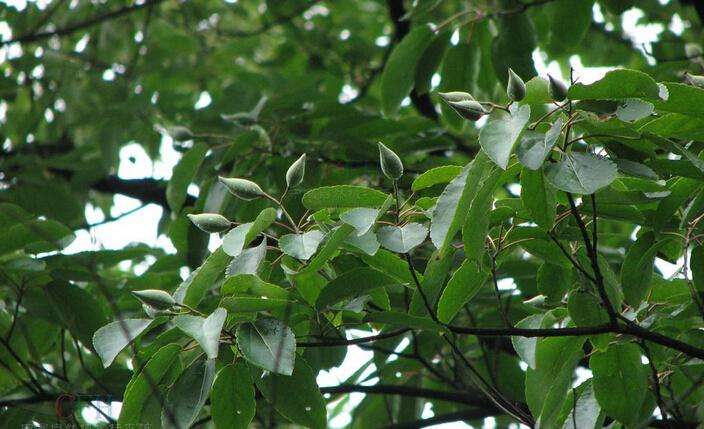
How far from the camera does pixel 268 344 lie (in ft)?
4.87

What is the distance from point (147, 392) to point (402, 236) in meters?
0.54

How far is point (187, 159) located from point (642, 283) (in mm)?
1357

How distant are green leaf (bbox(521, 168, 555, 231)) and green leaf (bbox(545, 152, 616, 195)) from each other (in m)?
0.06

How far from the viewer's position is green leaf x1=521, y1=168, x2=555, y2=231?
148 centimetres

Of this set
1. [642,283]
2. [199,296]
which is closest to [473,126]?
[642,283]

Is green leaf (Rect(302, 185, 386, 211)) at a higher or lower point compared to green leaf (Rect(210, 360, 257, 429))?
higher

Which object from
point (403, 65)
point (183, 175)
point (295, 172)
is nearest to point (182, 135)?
point (183, 175)

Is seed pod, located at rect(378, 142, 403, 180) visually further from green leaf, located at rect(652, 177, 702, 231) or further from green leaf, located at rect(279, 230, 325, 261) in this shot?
green leaf, located at rect(652, 177, 702, 231)

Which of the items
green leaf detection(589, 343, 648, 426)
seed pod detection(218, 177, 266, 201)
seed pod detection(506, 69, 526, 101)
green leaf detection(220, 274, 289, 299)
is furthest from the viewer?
green leaf detection(589, 343, 648, 426)

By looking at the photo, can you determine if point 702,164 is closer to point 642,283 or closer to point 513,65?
point 642,283

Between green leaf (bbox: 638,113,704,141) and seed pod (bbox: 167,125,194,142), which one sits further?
seed pod (bbox: 167,125,194,142)

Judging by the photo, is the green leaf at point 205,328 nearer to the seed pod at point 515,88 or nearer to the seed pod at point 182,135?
the seed pod at point 515,88

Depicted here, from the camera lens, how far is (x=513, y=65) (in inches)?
112

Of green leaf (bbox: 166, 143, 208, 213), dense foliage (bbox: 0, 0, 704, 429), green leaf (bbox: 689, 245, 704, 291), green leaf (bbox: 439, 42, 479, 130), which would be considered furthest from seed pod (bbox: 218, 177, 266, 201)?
green leaf (bbox: 439, 42, 479, 130)
